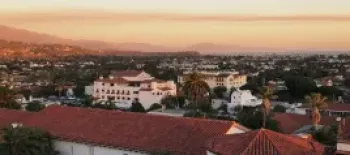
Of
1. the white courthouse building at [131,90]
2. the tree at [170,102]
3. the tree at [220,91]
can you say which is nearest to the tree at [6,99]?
the tree at [170,102]

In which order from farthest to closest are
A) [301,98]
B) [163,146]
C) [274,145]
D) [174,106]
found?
[301,98] → [174,106] → [163,146] → [274,145]

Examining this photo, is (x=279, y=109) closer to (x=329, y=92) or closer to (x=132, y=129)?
(x=329, y=92)

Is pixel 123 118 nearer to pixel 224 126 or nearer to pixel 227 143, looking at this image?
pixel 224 126

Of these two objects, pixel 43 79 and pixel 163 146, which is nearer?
pixel 163 146

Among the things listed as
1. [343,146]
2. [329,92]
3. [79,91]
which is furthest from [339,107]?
[79,91]

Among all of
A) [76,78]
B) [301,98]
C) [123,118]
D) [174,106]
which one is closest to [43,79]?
[76,78]

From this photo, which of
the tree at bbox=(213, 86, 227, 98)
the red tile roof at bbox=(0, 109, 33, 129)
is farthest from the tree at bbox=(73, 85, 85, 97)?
the red tile roof at bbox=(0, 109, 33, 129)
